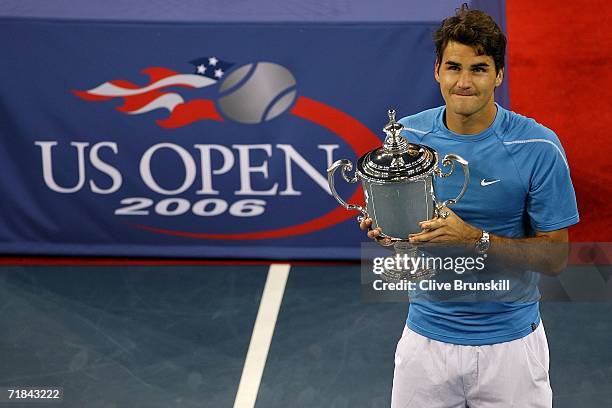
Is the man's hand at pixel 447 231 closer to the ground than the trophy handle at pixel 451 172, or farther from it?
closer to the ground

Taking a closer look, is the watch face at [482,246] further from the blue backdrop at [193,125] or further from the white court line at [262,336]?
the blue backdrop at [193,125]

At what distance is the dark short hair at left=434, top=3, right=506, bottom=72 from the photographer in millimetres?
3207

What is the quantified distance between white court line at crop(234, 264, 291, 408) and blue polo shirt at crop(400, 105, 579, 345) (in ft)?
6.06

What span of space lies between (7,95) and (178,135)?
3.30 feet

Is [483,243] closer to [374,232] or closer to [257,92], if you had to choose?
[374,232]

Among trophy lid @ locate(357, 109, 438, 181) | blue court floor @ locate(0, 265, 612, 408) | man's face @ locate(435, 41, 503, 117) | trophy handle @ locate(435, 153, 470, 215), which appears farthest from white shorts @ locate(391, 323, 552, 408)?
blue court floor @ locate(0, 265, 612, 408)

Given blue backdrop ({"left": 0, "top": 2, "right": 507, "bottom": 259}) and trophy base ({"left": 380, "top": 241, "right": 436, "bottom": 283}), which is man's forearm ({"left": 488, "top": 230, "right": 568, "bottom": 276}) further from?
blue backdrop ({"left": 0, "top": 2, "right": 507, "bottom": 259})

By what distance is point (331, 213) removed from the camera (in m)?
6.31

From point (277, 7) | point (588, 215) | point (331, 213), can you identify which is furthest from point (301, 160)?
point (588, 215)

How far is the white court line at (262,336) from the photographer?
5.21 meters

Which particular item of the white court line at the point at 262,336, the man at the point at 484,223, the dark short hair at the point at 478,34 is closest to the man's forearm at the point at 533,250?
the man at the point at 484,223

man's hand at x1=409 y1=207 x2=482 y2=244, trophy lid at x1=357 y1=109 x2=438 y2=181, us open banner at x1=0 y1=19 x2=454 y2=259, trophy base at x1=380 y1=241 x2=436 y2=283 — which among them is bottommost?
us open banner at x1=0 y1=19 x2=454 y2=259

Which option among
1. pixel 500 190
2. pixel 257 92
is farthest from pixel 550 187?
pixel 257 92

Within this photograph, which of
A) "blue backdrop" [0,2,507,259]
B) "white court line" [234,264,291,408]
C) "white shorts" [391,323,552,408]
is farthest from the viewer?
"blue backdrop" [0,2,507,259]
